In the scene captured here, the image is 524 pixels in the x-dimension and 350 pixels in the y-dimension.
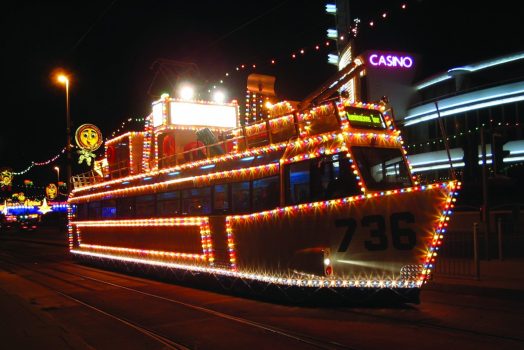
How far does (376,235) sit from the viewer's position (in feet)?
26.9

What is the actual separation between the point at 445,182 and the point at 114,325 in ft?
18.8

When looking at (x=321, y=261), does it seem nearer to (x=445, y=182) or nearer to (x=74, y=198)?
(x=445, y=182)

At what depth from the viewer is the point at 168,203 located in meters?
13.8

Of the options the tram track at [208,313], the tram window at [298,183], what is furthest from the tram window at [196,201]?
the tram window at [298,183]

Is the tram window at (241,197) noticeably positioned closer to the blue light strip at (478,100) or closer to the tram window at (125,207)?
the tram window at (125,207)

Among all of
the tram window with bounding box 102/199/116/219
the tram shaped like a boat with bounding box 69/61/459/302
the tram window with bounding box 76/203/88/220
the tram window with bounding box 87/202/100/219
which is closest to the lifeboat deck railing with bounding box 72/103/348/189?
the tram shaped like a boat with bounding box 69/61/459/302

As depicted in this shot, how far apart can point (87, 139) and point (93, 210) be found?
19.2 ft

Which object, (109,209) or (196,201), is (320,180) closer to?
(196,201)

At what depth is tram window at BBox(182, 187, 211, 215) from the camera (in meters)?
12.0

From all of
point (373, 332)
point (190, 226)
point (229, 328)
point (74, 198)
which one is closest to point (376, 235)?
point (373, 332)

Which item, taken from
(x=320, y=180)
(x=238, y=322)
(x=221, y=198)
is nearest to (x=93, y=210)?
(x=221, y=198)

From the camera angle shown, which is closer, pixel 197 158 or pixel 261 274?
pixel 261 274

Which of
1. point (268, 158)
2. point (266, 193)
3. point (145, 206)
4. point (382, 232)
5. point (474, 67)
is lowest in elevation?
point (382, 232)

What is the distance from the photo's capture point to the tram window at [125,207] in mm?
15867
